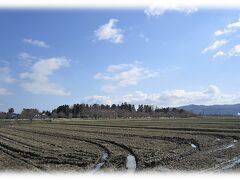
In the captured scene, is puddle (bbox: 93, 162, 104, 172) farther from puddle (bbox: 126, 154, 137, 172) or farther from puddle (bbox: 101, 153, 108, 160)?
puddle (bbox: 101, 153, 108, 160)

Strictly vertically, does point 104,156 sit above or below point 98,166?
above

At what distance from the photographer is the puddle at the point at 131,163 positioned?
20125mm

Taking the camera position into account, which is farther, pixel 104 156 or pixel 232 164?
pixel 104 156

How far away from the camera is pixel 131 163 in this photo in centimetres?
2255

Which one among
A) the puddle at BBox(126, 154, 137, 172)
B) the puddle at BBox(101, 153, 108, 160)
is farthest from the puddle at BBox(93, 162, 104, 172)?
the puddle at BBox(101, 153, 108, 160)

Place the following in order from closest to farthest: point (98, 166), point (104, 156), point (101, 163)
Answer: point (98, 166)
point (101, 163)
point (104, 156)

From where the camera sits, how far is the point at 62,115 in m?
190

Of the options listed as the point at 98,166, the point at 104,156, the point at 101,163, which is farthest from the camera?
the point at 104,156

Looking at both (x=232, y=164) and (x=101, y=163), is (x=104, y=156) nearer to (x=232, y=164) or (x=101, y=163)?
(x=101, y=163)

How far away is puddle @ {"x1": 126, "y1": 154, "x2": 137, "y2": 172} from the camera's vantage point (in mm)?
20125

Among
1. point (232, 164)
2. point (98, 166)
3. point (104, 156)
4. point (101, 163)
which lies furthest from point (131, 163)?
point (232, 164)

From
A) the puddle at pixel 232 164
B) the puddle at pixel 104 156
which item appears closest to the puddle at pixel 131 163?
the puddle at pixel 104 156

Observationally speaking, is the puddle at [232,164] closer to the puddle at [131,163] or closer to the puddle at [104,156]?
the puddle at [131,163]

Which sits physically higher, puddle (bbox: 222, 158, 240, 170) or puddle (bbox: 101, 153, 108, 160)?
puddle (bbox: 101, 153, 108, 160)
